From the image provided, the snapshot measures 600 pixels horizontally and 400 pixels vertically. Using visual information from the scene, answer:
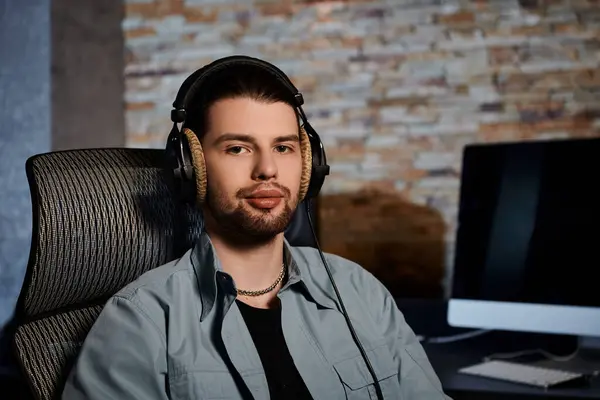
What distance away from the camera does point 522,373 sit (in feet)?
5.21

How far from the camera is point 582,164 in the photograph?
1.70 m

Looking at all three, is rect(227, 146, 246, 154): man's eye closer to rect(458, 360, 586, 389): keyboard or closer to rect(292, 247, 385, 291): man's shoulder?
rect(292, 247, 385, 291): man's shoulder

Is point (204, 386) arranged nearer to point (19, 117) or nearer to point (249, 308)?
point (249, 308)

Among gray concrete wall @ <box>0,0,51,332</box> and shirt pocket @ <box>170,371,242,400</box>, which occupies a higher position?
gray concrete wall @ <box>0,0,51,332</box>

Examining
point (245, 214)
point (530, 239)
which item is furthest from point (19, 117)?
point (530, 239)

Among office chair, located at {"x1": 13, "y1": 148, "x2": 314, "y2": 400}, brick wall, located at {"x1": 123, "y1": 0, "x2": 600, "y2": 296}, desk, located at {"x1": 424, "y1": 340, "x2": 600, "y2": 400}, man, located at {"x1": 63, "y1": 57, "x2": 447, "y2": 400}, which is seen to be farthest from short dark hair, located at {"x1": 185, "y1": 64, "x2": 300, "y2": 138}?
brick wall, located at {"x1": 123, "y1": 0, "x2": 600, "y2": 296}

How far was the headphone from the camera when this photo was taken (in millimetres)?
1237

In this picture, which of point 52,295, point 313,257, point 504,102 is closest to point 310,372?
point 313,257

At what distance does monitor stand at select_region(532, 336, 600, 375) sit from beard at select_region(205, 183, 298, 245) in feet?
2.65

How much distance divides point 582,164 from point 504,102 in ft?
1.52

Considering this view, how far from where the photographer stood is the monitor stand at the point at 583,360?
169 cm

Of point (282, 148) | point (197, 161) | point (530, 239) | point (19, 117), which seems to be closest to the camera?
point (197, 161)

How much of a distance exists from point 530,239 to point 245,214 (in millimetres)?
799

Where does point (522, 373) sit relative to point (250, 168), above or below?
below
